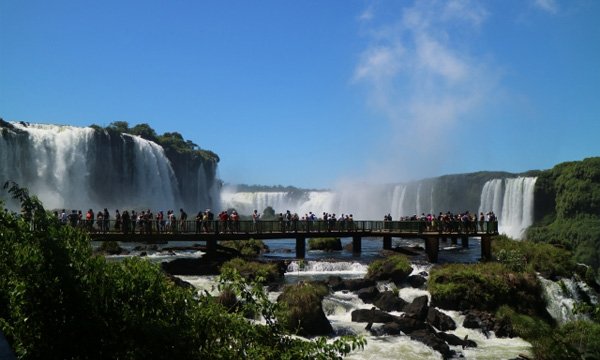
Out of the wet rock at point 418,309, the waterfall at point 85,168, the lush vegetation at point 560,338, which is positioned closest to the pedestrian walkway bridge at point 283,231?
the wet rock at point 418,309

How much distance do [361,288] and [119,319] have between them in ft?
54.1

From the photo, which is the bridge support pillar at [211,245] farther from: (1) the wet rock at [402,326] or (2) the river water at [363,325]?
(1) the wet rock at [402,326]

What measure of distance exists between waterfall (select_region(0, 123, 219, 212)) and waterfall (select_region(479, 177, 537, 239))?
4157 cm

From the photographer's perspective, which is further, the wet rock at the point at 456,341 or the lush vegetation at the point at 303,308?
the lush vegetation at the point at 303,308

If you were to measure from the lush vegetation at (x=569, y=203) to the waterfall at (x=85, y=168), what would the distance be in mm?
46373

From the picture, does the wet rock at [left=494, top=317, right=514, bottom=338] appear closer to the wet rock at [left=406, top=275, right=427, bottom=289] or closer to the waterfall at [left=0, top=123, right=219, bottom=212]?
the wet rock at [left=406, top=275, right=427, bottom=289]

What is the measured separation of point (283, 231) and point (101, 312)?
993 inches

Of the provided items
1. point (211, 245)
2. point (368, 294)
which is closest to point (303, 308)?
point (368, 294)

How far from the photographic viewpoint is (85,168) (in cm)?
6309

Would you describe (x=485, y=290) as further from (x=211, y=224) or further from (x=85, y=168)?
(x=85, y=168)

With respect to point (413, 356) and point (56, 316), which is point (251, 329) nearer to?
point (56, 316)

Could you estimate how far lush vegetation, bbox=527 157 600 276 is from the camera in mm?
51125

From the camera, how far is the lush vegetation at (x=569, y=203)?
51125mm

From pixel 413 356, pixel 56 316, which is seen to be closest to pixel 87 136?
pixel 413 356
